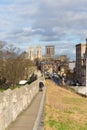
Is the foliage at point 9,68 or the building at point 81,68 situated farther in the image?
the building at point 81,68

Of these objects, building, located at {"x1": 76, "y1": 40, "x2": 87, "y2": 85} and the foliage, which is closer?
the foliage

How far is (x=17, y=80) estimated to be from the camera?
2990 inches

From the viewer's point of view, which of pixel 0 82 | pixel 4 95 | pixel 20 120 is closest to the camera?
pixel 4 95

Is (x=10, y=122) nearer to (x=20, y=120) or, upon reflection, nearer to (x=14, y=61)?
(x=20, y=120)

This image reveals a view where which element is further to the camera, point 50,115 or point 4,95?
point 50,115

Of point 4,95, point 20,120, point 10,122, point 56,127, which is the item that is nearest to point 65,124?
point 56,127

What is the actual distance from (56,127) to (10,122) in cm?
491

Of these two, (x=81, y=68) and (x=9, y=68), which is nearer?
(x=9, y=68)

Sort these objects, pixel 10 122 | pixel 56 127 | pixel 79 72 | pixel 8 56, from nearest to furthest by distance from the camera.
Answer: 1. pixel 10 122
2. pixel 56 127
3. pixel 8 56
4. pixel 79 72

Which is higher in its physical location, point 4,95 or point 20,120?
point 4,95

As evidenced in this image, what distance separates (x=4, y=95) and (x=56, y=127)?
6955 mm

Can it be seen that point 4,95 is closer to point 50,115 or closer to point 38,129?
point 38,129

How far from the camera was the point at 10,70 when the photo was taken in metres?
74.4

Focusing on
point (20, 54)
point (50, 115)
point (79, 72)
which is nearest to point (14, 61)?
point (20, 54)
